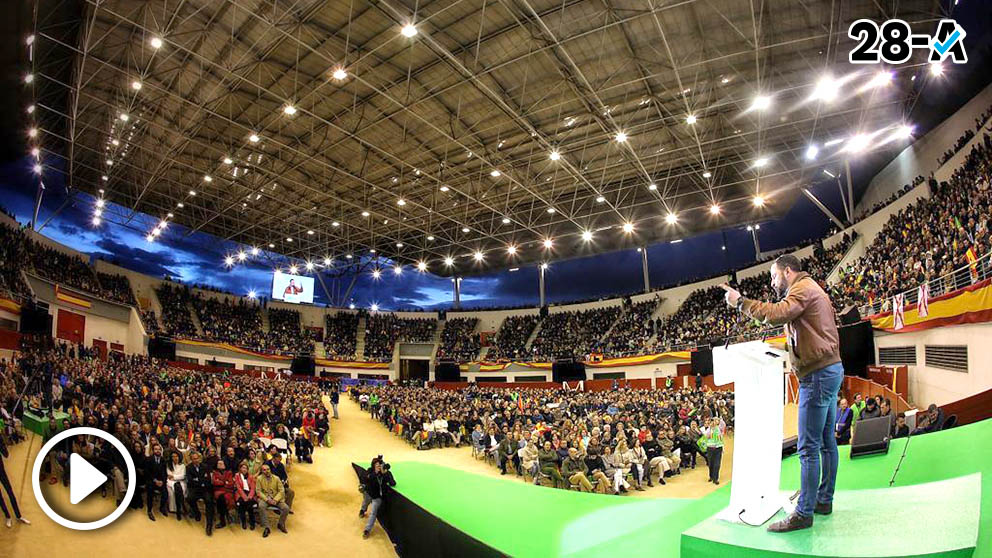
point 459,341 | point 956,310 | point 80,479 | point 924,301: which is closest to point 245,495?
point 80,479

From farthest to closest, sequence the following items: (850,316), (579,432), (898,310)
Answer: (850,316) < (898,310) < (579,432)

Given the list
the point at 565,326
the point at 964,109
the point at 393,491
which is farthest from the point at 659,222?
the point at 393,491

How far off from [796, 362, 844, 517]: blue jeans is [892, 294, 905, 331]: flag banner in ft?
43.7

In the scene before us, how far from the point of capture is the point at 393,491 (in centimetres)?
726

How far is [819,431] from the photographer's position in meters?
2.52

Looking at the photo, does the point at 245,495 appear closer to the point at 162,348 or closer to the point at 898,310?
the point at 898,310

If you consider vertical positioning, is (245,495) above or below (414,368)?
above

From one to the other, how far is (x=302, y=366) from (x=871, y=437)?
36.6m

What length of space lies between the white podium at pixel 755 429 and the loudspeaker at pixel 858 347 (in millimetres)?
15645

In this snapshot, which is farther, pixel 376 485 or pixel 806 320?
pixel 376 485

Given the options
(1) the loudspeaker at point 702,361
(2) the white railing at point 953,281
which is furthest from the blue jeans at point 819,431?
(1) the loudspeaker at point 702,361

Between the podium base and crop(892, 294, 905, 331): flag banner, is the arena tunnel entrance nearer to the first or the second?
crop(892, 294, 905, 331): flag banner

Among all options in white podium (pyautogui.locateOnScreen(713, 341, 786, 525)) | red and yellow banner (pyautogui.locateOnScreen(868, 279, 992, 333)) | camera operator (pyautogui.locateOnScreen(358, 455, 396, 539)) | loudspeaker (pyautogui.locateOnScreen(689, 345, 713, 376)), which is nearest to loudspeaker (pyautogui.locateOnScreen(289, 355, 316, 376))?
loudspeaker (pyautogui.locateOnScreen(689, 345, 713, 376))

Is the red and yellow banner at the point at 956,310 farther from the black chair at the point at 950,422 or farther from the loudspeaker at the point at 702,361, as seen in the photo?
the loudspeaker at the point at 702,361
